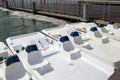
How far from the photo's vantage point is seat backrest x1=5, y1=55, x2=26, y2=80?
18.8ft

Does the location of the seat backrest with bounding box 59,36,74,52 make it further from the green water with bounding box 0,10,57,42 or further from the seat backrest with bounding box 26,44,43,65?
the green water with bounding box 0,10,57,42

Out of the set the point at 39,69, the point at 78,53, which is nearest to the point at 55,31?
the point at 78,53

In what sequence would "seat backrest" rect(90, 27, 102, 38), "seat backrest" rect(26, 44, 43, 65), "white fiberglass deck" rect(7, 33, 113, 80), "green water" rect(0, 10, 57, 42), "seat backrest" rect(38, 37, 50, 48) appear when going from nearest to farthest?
"white fiberglass deck" rect(7, 33, 113, 80)
"seat backrest" rect(26, 44, 43, 65)
"seat backrest" rect(38, 37, 50, 48)
"seat backrest" rect(90, 27, 102, 38)
"green water" rect(0, 10, 57, 42)

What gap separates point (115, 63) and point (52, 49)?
2.91 m

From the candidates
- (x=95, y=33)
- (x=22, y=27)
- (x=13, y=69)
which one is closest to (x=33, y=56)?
→ (x=13, y=69)

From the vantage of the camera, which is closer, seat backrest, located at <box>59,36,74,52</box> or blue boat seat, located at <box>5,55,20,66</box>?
blue boat seat, located at <box>5,55,20,66</box>

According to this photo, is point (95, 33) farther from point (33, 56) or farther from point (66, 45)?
point (33, 56)

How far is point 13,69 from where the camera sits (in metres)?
5.81

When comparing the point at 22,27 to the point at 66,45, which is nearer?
the point at 66,45

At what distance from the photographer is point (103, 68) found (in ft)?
20.4

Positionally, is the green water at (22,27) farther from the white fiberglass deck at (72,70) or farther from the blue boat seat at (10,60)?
the blue boat seat at (10,60)

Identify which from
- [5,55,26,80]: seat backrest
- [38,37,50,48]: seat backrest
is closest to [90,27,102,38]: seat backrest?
[38,37,50,48]: seat backrest

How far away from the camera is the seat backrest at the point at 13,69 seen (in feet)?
18.8

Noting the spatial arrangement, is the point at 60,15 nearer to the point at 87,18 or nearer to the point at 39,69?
the point at 87,18
